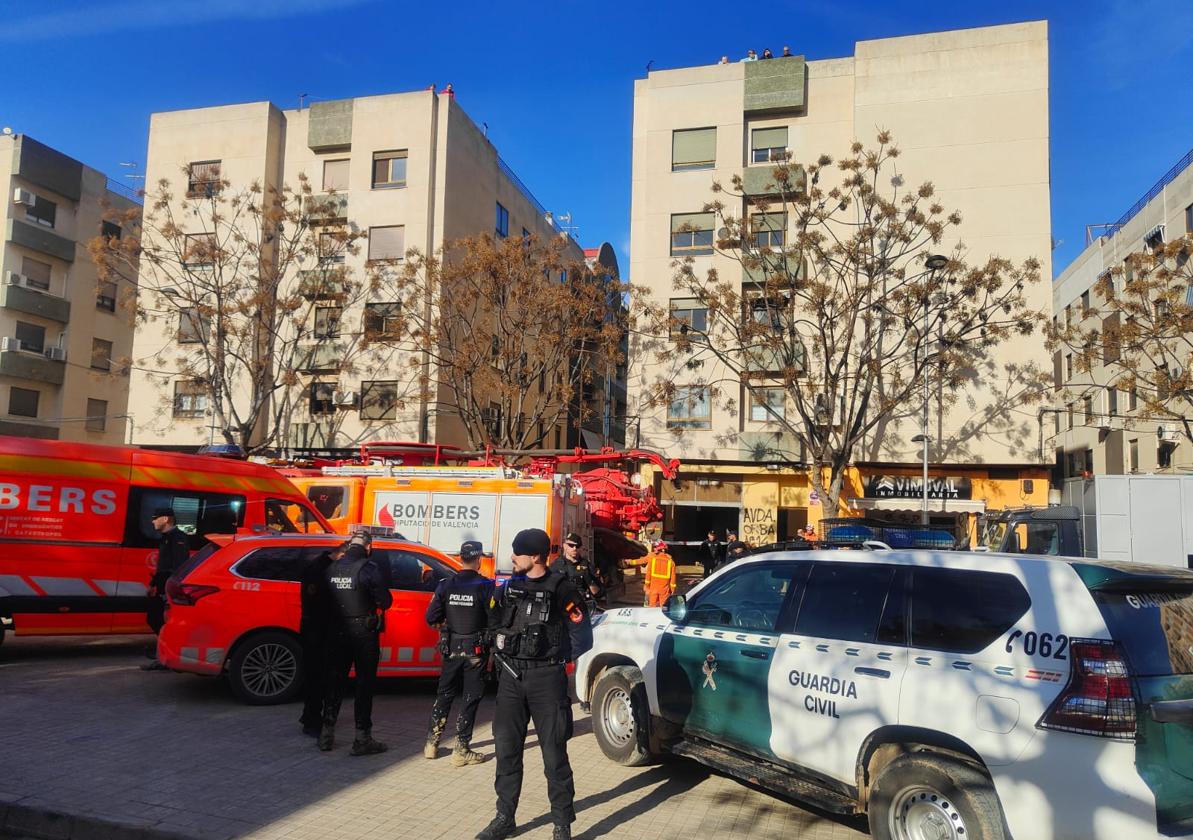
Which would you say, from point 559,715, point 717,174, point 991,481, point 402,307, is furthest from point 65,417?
point 559,715

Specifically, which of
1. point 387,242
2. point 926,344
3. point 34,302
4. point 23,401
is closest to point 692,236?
point 926,344

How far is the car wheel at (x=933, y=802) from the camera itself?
4023 millimetres

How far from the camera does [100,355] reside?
3797 centimetres

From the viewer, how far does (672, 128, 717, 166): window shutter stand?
28297 millimetres

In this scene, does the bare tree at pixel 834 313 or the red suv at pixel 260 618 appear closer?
the red suv at pixel 260 618

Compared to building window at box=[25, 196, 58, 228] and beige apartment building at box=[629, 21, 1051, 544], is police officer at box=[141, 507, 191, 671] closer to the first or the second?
beige apartment building at box=[629, 21, 1051, 544]

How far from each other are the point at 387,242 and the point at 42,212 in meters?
17.3

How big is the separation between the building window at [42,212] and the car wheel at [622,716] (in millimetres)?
37572

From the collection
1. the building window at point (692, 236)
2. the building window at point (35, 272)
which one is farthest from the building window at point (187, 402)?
the building window at point (692, 236)

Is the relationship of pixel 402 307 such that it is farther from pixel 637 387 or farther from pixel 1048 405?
pixel 1048 405

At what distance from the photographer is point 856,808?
15.5 ft

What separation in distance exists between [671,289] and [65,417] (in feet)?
85.5

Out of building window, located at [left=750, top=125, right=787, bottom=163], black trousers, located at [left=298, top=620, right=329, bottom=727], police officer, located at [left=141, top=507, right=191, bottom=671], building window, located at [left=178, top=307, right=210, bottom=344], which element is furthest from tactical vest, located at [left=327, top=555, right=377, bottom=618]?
building window, located at [left=750, top=125, right=787, bottom=163]

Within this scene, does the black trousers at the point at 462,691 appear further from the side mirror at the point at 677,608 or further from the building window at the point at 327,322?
the building window at the point at 327,322
